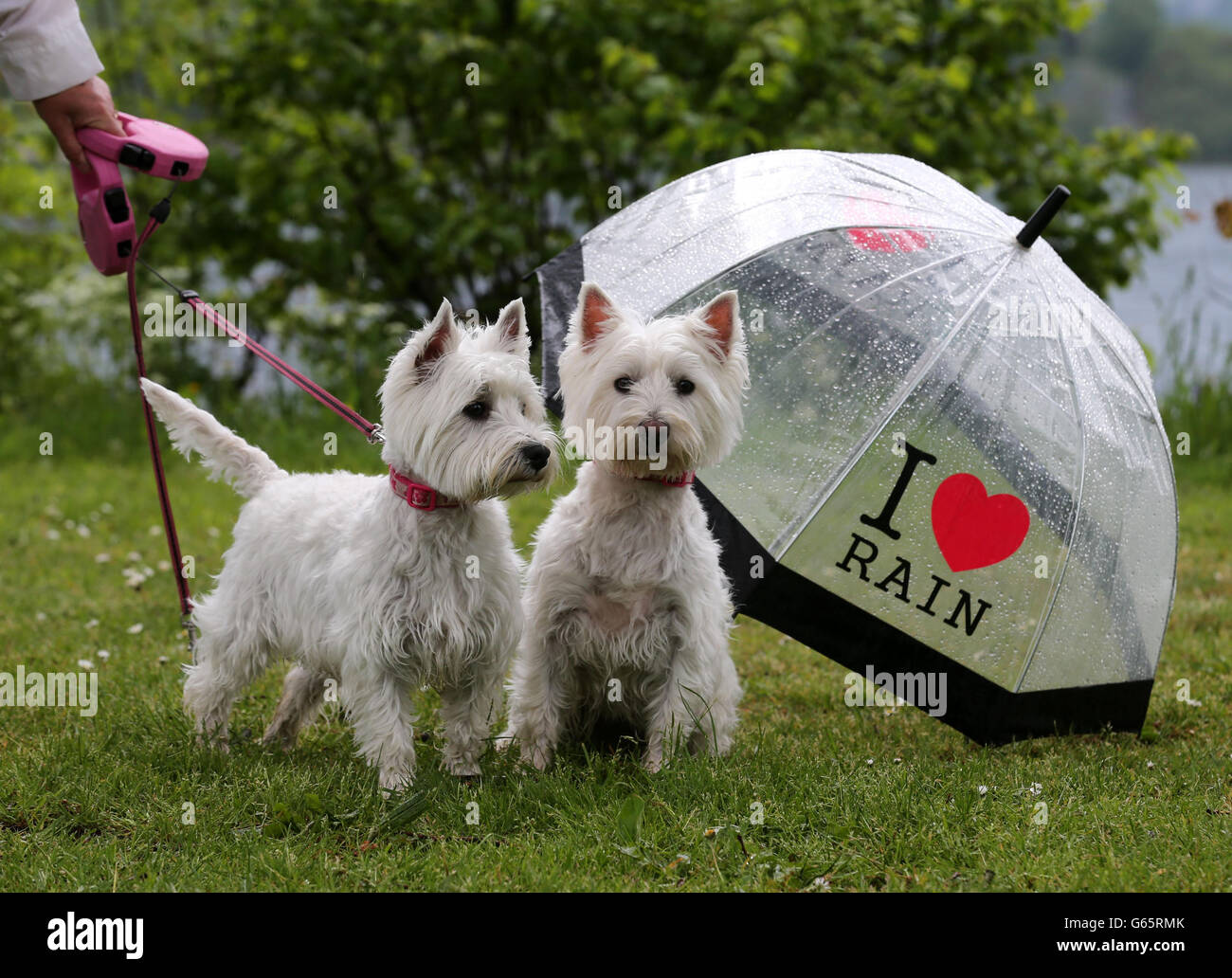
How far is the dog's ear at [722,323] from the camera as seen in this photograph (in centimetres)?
391

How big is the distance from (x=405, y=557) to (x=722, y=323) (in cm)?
119

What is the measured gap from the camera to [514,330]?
3.90 metres

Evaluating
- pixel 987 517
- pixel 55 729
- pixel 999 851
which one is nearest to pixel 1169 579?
pixel 987 517

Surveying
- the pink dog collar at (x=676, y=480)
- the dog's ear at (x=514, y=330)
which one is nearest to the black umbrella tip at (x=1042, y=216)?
the pink dog collar at (x=676, y=480)

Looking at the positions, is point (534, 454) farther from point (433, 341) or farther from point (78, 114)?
point (78, 114)

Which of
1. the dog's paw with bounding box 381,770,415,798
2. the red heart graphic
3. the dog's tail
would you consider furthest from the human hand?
the red heart graphic

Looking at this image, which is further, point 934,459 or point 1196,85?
point 1196,85

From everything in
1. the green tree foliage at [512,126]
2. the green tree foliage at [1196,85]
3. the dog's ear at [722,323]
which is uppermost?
the green tree foliage at [1196,85]

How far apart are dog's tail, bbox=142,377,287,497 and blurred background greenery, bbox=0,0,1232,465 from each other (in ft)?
16.1

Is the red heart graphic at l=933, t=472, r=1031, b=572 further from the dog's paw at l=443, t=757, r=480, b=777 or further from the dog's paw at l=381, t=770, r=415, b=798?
the dog's paw at l=381, t=770, r=415, b=798

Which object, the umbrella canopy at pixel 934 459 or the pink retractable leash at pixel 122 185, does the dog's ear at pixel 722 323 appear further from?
the pink retractable leash at pixel 122 185

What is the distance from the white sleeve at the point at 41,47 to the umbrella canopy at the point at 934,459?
1.69 meters

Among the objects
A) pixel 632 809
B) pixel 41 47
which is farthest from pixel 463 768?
pixel 41 47

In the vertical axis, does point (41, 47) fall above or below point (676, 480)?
above
